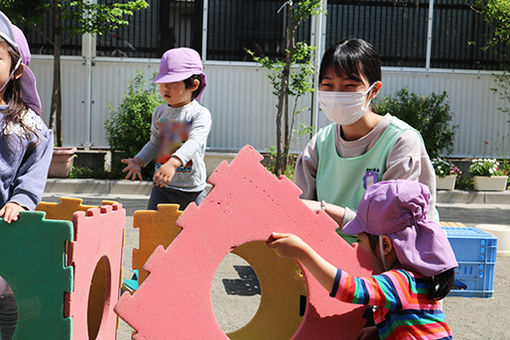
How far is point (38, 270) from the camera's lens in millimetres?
2568

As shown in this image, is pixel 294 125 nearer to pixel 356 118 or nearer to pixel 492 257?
pixel 492 257

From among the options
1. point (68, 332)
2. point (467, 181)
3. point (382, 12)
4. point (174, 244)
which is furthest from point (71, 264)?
point (382, 12)

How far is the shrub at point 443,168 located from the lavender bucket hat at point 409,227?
9.75 meters

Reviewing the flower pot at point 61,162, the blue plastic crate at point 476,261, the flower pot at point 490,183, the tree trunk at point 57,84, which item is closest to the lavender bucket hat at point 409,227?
the blue plastic crate at point 476,261

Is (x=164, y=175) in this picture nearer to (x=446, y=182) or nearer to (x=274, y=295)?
(x=274, y=295)

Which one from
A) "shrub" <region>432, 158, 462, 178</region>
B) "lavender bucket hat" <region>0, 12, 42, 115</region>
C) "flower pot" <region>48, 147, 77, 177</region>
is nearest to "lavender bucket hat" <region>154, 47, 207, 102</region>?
"lavender bucket hat" <region>0, 12, 42, 115</region>

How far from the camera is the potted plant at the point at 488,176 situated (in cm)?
1191

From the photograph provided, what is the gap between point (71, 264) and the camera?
2570 millimetres

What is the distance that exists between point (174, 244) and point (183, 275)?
0.11m

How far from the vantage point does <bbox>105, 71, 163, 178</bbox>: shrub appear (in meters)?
11.4

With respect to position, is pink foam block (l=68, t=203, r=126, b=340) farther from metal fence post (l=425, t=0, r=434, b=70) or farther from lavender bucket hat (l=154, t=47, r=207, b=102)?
metal fence post (l=425, t=0, r=434, b=70)

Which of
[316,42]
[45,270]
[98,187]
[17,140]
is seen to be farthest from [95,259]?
[316,42]

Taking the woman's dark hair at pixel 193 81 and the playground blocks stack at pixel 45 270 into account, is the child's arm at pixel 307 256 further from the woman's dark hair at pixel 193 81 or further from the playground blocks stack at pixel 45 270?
the woman's dark hair at pixel 193 81

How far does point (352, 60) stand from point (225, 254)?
100 cm
